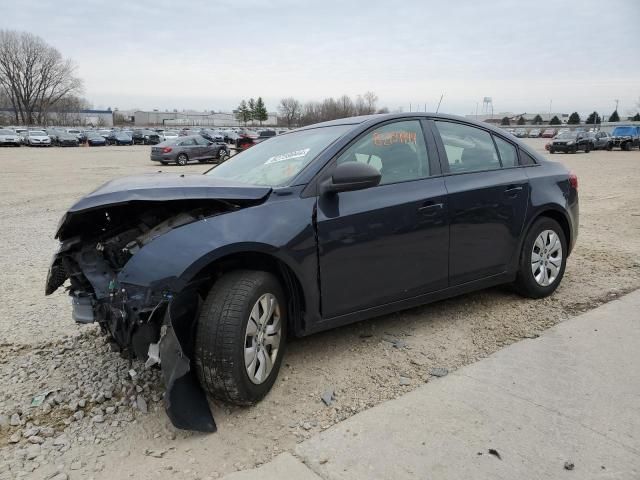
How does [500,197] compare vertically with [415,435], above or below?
above

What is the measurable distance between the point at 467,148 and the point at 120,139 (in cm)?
5374

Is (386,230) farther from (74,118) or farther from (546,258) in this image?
(74,118)

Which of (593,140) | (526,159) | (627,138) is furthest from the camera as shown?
(627,138)

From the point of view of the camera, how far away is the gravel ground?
2.64 m

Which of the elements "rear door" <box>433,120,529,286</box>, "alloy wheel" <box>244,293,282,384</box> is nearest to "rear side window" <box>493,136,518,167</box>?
"rear door" <box>433,120,529,286</box>

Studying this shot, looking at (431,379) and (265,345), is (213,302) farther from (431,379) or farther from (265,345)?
(431,379)

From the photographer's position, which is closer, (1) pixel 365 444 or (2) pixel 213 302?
(1) pixel 365 444

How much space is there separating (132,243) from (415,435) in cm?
193

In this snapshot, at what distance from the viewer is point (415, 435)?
2.76 metres

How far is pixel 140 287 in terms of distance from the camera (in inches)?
109

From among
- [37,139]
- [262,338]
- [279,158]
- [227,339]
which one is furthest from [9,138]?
[227,339]

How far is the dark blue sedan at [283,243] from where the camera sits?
281 cm

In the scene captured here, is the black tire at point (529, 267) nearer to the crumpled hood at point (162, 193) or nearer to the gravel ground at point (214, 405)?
the gravel ground at point (214, 405)

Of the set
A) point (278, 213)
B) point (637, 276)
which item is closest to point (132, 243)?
point (278, 213)
